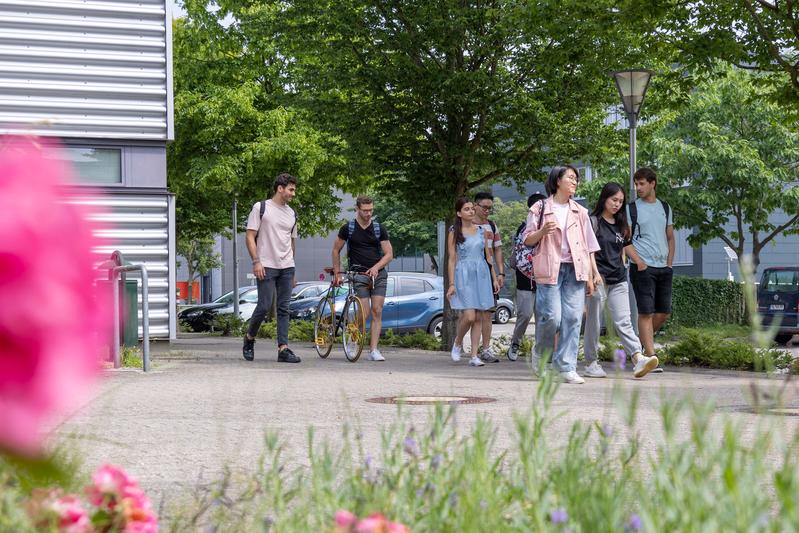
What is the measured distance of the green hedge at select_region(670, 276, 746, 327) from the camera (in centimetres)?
3278

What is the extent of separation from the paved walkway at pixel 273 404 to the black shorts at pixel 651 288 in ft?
2.40

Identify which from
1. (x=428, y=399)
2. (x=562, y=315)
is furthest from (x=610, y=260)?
(x=428, y=399)

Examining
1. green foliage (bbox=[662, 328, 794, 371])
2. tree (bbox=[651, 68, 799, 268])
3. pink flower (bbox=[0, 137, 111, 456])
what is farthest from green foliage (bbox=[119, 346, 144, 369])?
tree (bbox=[651, 68, 799, 268])

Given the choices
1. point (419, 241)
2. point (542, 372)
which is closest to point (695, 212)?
point (542, 372)

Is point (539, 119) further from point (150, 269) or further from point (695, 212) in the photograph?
point (695, 212)

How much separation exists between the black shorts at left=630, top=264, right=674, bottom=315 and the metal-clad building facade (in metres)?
5.71

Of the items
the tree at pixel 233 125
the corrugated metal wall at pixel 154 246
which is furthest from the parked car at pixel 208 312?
the corrugated metal wall at pixel 154 246

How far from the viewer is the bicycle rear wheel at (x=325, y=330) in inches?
563

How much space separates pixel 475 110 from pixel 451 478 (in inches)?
572

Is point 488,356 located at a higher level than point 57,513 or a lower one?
lower

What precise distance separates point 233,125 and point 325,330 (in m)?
16.6

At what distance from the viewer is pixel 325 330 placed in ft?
47.6

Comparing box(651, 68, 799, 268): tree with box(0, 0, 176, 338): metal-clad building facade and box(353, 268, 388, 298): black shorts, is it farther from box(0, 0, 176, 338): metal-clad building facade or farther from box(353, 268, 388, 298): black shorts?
box(0, 0, 176, 338): metal-clad building facade

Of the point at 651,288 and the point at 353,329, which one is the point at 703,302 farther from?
the point at 651,288
